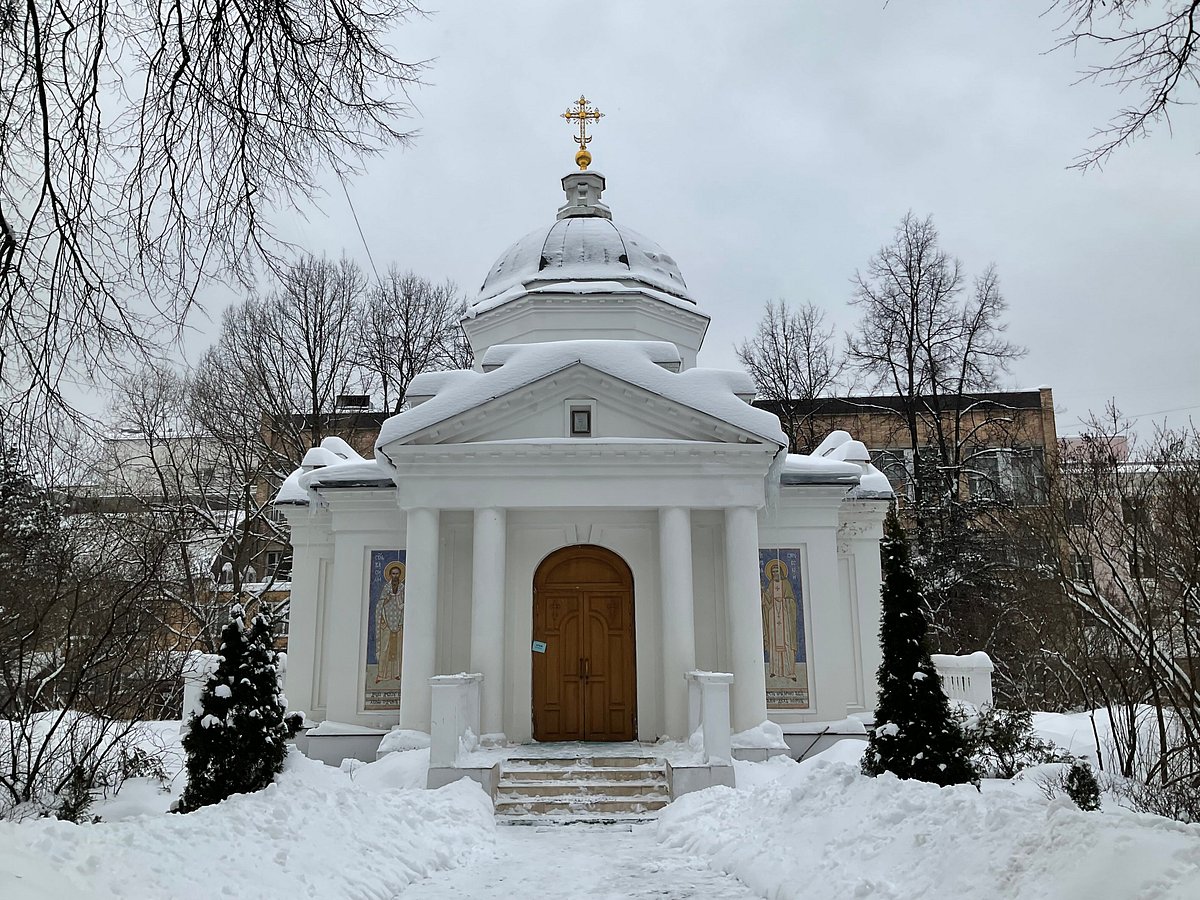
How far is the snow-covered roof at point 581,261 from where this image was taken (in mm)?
19578

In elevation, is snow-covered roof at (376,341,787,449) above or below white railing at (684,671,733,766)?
above

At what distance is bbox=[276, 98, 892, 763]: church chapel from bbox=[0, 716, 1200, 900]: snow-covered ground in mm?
3306

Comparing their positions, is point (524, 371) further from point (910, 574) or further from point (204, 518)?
point (204, 518)

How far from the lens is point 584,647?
15.0 m

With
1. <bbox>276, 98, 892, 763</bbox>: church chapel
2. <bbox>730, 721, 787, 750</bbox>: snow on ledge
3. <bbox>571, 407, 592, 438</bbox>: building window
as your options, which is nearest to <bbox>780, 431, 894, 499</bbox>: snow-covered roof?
<bbox>276, 98, 892, 763</bbox>: church chapel

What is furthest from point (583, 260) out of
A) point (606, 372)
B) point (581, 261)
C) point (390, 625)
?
point (390, 625)

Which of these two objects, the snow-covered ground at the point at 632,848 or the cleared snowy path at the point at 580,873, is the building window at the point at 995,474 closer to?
the snow-covered ground at the point at 632,848

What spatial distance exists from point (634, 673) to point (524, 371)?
5.01 meters

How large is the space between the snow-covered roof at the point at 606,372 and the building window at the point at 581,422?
0.68 metres

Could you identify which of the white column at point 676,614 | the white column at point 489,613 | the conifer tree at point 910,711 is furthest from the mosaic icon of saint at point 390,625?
the conifer tree at point 910,711

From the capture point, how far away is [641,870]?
860cm

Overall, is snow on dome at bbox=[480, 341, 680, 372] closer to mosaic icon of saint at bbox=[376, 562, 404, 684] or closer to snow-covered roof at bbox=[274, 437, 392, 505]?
snow-covered roof at bbox=[274, 437, 392, 505]

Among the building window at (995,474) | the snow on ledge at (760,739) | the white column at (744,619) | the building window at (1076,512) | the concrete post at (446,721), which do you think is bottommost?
the snow on ledge at (760,739)

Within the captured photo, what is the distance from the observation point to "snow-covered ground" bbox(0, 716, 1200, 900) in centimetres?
539
